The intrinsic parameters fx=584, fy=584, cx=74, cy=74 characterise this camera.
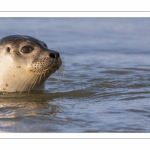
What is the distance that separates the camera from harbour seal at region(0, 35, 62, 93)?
23.0 feet

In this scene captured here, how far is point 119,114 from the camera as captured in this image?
6262 millimetres

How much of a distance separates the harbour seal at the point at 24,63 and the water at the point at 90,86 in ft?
0.49

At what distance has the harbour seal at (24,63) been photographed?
276 inches

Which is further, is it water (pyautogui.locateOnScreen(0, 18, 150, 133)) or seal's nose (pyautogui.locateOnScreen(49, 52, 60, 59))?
seal's nose (pyautogui.locateOnScreen(49, 52, 60, 59))

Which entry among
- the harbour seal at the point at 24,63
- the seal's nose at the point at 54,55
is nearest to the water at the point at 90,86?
the harbour seal at the point at 24,63

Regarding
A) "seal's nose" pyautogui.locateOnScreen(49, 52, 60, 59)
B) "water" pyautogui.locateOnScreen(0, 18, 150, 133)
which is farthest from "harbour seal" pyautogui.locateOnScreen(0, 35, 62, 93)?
"water" pyautogui.locateOnScreen(0, 18, 150, 133)

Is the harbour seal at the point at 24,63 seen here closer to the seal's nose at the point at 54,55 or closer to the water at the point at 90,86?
the seal's nose at the point at 54,55

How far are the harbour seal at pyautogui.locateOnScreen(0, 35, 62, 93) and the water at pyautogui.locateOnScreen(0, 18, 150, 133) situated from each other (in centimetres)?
15

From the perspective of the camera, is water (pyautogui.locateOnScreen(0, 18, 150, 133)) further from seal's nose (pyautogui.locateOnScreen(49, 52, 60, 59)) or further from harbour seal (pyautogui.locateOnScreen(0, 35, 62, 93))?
seal's nose (pyautogui.locateOnScreen(49, 52, 60, 59))

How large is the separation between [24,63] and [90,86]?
1.18 meters
